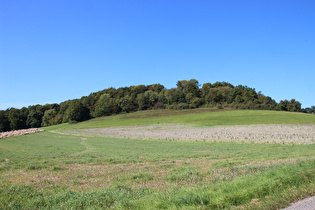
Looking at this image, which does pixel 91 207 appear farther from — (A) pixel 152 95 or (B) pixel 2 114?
(B) pixel 2 114

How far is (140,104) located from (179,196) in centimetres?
10925

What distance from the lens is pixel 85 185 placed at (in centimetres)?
862

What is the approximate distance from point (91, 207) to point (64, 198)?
140cm

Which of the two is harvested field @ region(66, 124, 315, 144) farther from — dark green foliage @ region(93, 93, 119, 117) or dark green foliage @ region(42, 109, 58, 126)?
dark green foliage @ region(42, 109, 58, 126)

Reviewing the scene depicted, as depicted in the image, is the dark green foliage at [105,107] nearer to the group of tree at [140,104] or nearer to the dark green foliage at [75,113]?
the group of tree at [140,104]

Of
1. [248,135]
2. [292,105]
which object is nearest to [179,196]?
[248,135]

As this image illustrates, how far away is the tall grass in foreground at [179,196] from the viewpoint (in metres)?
5.61

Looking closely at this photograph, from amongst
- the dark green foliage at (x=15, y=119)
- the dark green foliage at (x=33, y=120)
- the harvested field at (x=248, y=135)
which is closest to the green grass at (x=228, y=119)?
the harvested field at (x=248, y=135)

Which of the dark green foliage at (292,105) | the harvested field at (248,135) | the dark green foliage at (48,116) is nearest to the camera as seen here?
A: the harvested field at (248,135)

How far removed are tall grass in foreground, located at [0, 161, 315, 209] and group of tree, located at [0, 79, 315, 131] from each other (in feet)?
313

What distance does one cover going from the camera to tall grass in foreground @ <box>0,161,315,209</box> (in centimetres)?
561

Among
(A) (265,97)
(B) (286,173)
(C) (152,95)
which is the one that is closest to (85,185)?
(B) (286,173)

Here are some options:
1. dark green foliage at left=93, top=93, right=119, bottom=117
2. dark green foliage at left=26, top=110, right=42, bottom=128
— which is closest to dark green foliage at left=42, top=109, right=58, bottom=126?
dark green foliage at left=26, top=110, right=42, bottom=128

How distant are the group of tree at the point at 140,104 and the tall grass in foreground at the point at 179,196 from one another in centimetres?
9532
